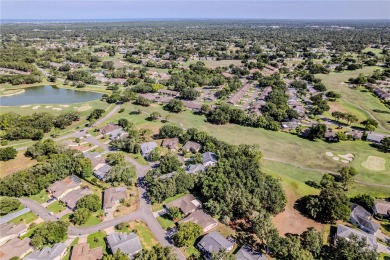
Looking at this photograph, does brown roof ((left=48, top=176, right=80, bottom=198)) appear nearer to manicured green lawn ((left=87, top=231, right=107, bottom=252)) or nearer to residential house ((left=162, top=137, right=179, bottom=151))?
manicured green lawn ((left=87, top=231, right=107, bottom=252))

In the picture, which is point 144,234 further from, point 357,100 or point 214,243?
point 357,100

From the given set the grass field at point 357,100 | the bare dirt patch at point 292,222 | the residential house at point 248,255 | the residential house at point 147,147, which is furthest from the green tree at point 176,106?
the residential house at point 248,255

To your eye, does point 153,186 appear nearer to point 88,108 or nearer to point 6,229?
point 6,229

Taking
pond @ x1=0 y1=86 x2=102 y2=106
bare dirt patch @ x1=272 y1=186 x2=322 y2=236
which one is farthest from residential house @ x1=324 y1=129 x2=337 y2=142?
pond @ x1=0 y1=86 x2=102 y2=106

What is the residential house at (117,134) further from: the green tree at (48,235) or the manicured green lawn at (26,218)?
the green tree at (48,235)

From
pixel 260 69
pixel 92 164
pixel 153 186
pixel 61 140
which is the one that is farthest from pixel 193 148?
pixel 260 69
